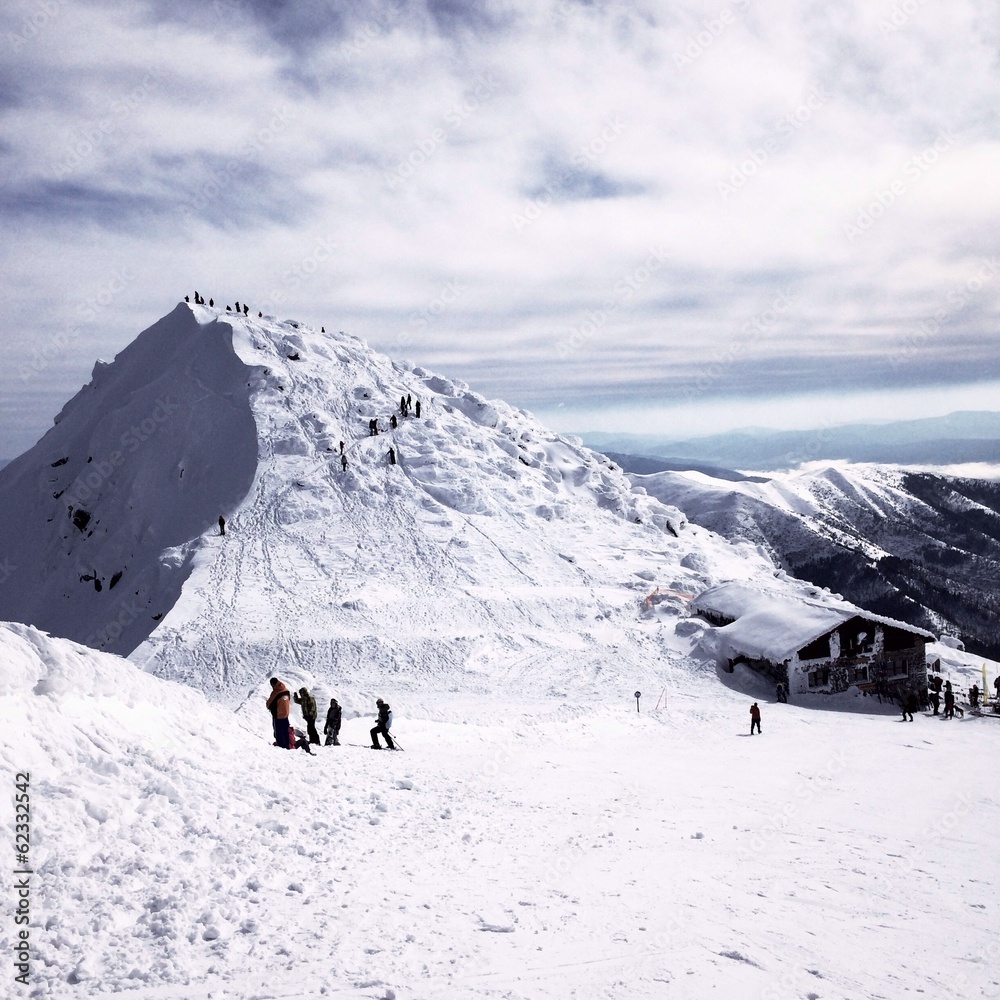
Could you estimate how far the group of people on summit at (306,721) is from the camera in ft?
49.8

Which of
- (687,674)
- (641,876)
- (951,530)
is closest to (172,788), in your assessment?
(641,876)

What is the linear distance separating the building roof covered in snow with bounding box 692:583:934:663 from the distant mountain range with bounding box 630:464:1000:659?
234ft

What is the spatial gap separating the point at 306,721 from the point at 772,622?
86.4 ft

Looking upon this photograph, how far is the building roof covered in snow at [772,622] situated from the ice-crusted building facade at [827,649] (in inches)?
1.8

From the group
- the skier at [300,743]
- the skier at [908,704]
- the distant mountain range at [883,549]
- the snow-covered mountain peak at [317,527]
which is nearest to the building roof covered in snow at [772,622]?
the snow-covered mountain peak at [317,527]

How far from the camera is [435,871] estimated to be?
31.9 ft

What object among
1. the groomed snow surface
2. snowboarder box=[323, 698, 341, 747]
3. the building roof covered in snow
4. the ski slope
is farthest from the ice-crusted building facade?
snowboarder box=[323, 698, 341, 747]

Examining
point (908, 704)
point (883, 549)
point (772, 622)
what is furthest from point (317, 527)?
point (883, 549)

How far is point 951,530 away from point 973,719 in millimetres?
191836

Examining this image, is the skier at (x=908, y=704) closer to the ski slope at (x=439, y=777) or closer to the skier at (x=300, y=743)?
the ski slope at (x=439, y=777)

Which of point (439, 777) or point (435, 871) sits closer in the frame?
point (435, 871)

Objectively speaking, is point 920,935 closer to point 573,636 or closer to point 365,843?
point 365,843

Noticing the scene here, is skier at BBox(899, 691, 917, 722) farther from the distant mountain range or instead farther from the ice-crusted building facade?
the distant mountain range

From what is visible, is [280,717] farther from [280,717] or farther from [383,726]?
[383,726]
